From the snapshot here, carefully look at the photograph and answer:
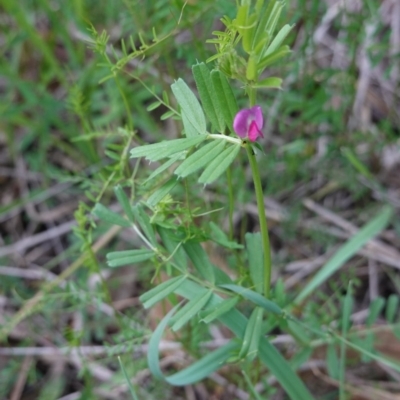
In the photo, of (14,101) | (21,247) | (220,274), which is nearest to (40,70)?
(14,101)

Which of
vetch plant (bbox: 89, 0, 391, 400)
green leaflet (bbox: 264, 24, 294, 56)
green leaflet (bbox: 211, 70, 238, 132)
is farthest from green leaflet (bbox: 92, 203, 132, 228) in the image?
green leaflet (bbox: 264, 24, 294, 56)

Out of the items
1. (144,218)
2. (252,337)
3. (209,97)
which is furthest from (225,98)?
(252,337)

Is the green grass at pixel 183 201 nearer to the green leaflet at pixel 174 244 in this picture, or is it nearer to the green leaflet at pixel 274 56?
the green leaflet at pixel 174 244

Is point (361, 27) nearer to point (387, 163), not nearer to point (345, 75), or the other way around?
point (345, 75)

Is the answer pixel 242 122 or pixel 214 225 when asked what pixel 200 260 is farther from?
pixel 242 122

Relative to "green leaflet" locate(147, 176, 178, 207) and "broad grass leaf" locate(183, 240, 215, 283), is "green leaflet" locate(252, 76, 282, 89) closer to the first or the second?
"green leaflet" locate(147, 176, 178, 207)
